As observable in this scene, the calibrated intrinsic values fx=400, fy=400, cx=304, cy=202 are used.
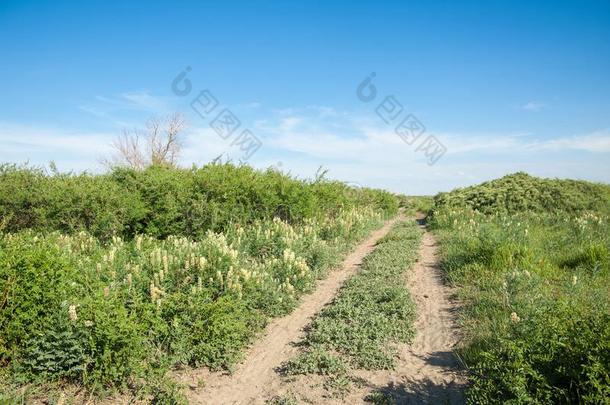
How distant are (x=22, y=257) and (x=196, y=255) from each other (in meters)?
2.55

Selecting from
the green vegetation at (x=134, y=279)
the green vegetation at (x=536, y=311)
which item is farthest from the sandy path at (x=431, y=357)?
the green vegetation at (x=134, y=279)

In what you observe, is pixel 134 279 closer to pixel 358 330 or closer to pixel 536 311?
pixel 358 330

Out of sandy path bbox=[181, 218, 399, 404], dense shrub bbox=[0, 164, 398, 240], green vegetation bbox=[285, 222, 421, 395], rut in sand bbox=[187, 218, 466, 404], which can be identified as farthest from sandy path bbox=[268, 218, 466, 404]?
dense shrub bbox=[0, 164, 398, 240]

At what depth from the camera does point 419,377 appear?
4.83 meters

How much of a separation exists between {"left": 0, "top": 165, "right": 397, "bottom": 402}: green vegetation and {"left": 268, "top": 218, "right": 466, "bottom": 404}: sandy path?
1.24 m

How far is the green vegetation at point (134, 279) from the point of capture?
427cm

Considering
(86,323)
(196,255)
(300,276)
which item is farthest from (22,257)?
(300,276)

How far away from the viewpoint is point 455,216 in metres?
17.9

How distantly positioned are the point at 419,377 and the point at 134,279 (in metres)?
4.16

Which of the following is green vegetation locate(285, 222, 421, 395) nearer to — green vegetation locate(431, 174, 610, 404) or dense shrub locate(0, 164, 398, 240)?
green vegetation locate(431, 174, 610, 404)

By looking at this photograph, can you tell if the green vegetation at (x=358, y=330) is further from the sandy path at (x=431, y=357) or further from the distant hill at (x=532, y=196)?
the distant hill at (x=532, y=196)

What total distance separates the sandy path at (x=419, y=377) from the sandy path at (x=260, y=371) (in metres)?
0.30

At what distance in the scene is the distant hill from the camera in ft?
65.6

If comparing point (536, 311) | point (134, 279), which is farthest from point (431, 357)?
point (134, 279)
